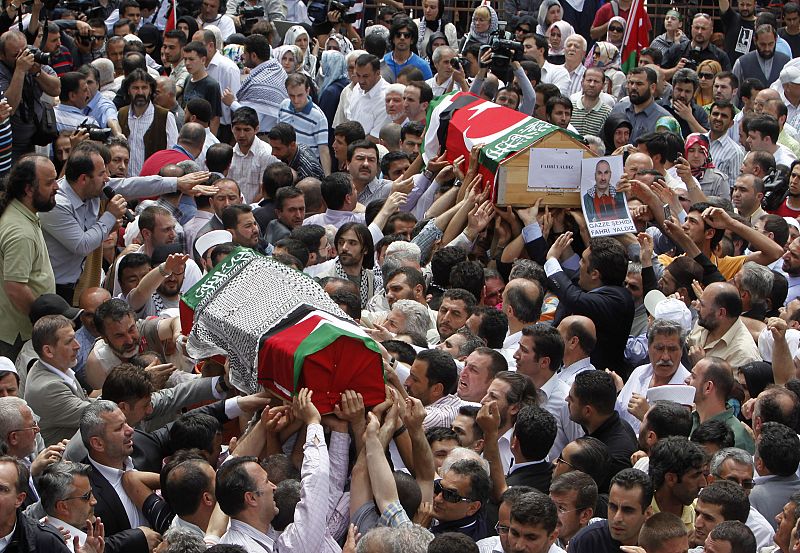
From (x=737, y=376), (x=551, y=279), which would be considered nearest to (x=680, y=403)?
(x=737, y=376)

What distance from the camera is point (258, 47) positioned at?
43.0 ft

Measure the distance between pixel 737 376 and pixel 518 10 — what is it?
1041 centimetres

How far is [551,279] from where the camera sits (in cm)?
820

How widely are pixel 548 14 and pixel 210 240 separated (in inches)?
333

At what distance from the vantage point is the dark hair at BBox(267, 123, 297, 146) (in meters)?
10.9

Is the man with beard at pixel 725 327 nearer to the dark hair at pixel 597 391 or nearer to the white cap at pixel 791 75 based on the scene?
the dark hair at pixel 597 391

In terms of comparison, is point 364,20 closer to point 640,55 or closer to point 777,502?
point 640,55

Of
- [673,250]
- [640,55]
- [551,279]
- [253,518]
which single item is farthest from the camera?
[640,55]

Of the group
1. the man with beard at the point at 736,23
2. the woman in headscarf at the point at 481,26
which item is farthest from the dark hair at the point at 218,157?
the man with beard at the point at 736,23

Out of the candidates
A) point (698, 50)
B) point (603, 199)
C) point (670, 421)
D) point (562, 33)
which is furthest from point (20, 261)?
point (698, 50)

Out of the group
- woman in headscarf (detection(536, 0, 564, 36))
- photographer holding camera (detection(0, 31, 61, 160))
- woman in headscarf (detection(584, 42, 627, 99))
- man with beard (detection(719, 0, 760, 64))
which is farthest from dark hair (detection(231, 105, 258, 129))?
man with beard (detection(719, 0, 760, 64))

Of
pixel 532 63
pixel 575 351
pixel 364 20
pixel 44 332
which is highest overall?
pixel 44 332

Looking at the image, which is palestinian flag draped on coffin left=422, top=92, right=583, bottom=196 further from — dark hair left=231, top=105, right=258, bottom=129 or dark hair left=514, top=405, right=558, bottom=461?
dark hair left=514, top=405, right=558, bottom=461

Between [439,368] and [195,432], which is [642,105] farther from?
[195,432]
